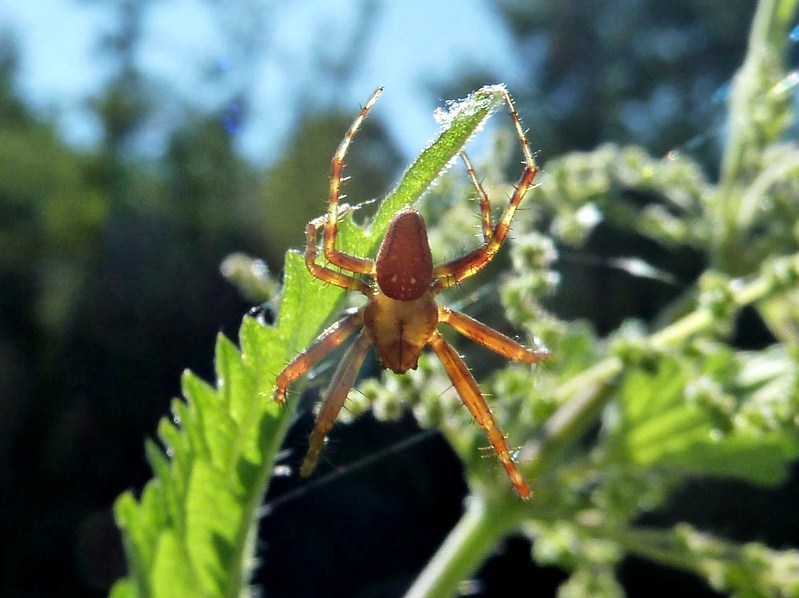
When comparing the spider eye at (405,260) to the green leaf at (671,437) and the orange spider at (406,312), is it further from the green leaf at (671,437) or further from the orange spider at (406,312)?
the green leaf at (671,437)

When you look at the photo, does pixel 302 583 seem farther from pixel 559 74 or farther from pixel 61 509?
pixel 559 74

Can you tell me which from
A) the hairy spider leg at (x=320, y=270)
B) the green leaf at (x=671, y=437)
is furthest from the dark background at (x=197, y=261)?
the hairy spider leg at (x=320, y=270)

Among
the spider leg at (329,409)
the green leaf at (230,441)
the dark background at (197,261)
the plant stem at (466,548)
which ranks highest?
the dark background at (197,261)

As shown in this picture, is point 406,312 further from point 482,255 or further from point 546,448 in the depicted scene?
point 546,448

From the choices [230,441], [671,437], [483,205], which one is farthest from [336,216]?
[671,437]

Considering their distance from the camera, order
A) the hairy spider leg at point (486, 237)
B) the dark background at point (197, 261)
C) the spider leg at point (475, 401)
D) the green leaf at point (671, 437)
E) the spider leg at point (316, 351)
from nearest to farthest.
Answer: the spider leg at point (316, 351) → the hairy spider leg at point (486, 237) → the spider leg at point (475, 401) → the green leaf at point (671, 437) → the dark background at point (197, 261)

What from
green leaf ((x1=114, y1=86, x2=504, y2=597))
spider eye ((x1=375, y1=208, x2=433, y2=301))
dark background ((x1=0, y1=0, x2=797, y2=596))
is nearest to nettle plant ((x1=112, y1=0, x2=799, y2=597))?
green leaf ((x1=114, y1=86, x2=504, y2=597))
